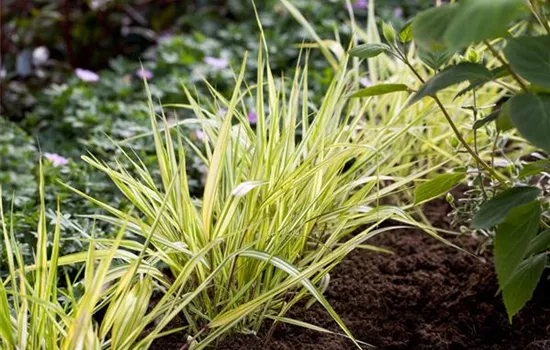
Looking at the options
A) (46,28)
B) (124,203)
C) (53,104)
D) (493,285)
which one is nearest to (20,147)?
(53,104)

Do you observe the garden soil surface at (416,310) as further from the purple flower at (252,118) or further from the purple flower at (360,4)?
the purple flower at (360,4)

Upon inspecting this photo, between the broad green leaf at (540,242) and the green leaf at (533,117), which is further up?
the green leaf at (533,117)

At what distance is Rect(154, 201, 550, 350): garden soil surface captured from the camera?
4.73 feet

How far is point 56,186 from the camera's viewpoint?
74.6 inches

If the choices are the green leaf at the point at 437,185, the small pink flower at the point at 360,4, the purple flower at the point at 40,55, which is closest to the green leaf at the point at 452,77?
the green leaf at the point at 437,185

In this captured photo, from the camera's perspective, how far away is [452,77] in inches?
42.6

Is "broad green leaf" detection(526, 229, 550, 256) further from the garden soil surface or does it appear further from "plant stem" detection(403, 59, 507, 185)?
the garden soil surface

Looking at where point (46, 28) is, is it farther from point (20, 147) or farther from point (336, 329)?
point (336, 329)

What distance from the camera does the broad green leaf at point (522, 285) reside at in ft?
3.99

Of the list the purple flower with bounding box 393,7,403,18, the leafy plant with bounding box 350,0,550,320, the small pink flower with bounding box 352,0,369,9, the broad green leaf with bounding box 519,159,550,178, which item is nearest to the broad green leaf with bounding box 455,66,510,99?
the leafy plant with bounding box 350,0,550,320

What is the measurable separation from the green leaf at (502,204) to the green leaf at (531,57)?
0.19 metres

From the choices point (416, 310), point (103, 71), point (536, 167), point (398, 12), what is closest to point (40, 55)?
point (103, 71)

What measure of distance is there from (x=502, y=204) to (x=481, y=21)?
0.36 meters

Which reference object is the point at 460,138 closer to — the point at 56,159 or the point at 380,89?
the point at 380,89
